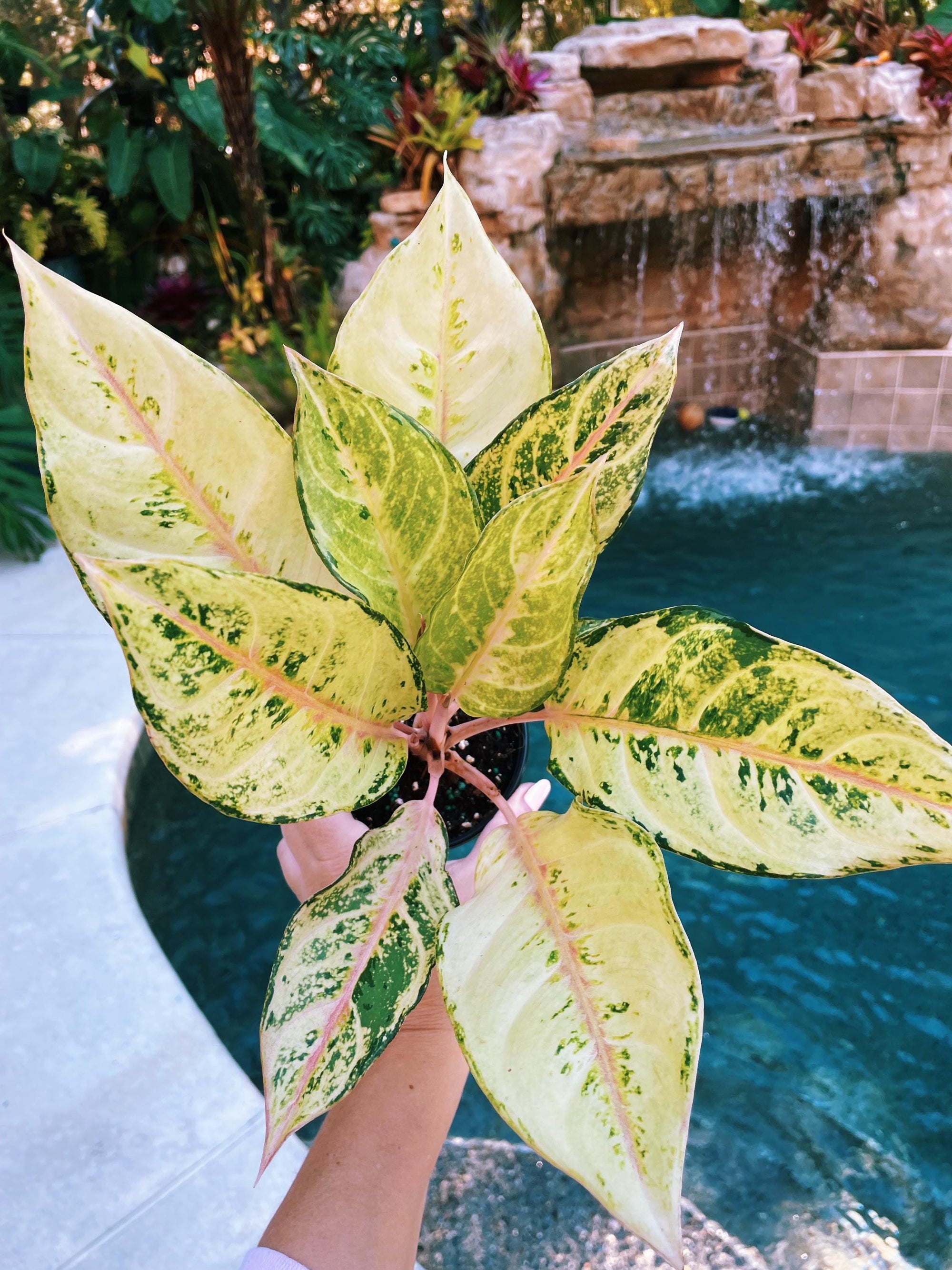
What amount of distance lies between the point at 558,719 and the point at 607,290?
13.6 feet

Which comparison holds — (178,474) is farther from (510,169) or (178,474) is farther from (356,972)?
(510,169)

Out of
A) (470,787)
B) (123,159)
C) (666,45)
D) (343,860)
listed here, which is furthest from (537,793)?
(666,45)

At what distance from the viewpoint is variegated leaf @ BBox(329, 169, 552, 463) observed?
1.71 feet

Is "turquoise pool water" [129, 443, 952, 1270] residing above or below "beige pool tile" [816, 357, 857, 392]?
below

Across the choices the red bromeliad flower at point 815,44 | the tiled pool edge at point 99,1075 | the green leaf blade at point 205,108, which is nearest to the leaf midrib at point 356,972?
the tiled pool edge at point 99,1075

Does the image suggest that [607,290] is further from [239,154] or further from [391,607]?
[391,607]

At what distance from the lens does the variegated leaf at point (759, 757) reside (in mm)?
363

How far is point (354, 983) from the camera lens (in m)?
0.41

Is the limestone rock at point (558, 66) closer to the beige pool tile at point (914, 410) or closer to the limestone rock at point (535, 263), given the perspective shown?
the limestone rock at point (535, 263)

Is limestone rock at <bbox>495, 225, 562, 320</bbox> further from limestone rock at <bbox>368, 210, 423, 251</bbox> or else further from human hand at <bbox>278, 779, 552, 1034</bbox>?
human hand at <bbox>278, 779, 552, 1034</bbox>

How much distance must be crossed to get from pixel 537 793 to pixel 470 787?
2.3 inches

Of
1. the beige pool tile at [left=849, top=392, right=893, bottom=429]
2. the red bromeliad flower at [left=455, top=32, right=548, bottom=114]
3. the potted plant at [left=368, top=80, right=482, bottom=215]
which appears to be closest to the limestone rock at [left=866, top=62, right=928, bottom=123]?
the beige pool tile at [left=849, top=392, right=893, bottom=429]

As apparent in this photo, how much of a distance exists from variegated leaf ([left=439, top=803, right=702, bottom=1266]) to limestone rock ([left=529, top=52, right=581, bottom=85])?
14.5ft

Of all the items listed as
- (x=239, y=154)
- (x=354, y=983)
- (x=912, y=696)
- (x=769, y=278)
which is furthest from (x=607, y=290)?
(x=354, y=983)
